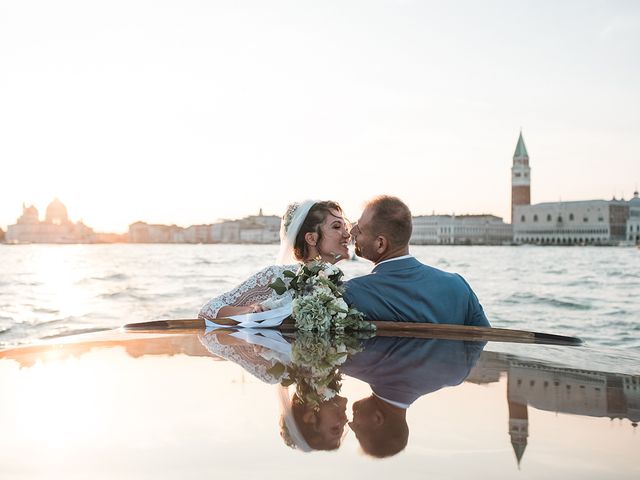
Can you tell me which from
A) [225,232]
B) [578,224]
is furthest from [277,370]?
[225,232]

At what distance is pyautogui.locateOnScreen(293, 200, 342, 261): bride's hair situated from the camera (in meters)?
2.48

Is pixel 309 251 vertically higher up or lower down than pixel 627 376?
higher up

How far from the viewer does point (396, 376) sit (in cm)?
149

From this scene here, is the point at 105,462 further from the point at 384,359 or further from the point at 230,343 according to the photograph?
the point at 230,343

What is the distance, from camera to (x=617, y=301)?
1241 cm

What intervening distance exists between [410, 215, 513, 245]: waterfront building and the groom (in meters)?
78.9

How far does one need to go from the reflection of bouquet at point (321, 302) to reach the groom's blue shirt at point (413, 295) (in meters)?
0.07

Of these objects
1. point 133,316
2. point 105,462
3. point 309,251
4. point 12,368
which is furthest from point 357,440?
point 133,316

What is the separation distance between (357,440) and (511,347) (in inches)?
37.8

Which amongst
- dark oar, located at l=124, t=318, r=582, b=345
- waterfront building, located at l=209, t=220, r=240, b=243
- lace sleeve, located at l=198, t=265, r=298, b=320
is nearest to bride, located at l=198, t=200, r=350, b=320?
lace sleeve, located at l=198, t=265, r=298, b=320

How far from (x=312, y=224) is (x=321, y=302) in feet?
1.54

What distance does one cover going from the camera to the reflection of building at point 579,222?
72.5m

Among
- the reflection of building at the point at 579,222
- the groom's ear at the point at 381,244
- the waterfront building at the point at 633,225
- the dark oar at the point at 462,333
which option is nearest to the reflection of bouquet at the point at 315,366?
the dark oar at the point at 462,333

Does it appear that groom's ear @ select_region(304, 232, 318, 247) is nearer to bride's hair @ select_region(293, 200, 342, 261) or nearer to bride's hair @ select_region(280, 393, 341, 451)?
bride's hair @ select_region(293, 200, 342, 261)
